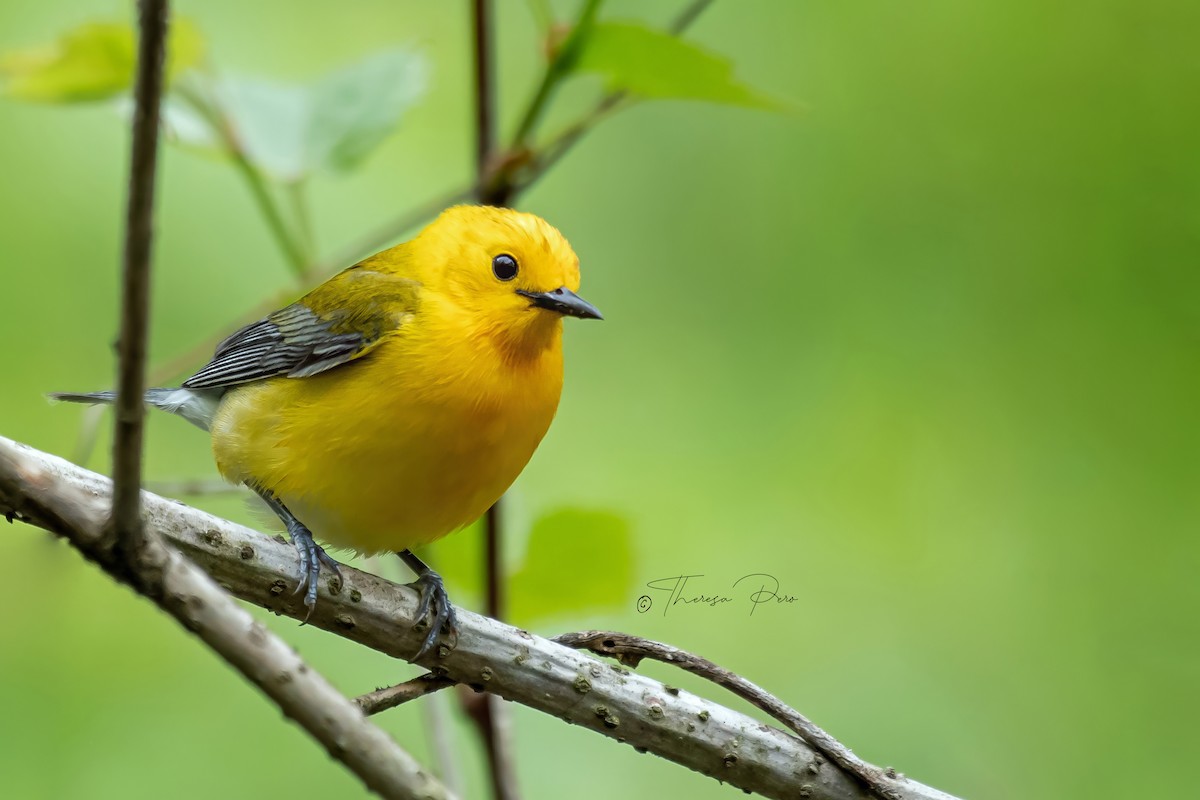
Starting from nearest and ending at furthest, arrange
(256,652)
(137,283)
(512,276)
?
1. (137,283)
2. (256,652)
3. (512,276)

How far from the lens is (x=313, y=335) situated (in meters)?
4.39

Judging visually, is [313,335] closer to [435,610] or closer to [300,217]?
[300,217]

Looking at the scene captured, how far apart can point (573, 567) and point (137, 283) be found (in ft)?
7.41

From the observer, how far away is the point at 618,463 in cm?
689

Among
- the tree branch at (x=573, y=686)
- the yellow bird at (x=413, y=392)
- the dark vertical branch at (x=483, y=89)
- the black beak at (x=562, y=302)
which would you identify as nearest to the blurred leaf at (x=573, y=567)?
the yellow bird at (x=413, y=392)

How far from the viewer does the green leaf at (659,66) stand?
335 centimetres

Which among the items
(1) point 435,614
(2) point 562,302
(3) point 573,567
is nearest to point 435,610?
(1) point 435,614

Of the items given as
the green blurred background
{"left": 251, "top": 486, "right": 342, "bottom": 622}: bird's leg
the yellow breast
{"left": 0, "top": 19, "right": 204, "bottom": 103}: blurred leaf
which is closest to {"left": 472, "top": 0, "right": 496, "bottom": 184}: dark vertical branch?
the yellow breast

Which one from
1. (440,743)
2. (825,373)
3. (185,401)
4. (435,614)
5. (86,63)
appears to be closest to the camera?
(435,614)

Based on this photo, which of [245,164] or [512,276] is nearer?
[245,164]

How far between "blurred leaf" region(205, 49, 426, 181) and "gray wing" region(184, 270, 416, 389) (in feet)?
1.67

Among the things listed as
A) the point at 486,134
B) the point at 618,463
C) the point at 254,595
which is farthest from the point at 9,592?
the point at 618,463

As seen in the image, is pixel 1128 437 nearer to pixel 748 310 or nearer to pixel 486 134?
pixel 748 310

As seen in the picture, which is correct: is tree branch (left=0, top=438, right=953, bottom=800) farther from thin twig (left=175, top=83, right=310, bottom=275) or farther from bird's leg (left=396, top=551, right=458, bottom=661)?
thin twig (left=175, top=83, right=310, bottom=275)
